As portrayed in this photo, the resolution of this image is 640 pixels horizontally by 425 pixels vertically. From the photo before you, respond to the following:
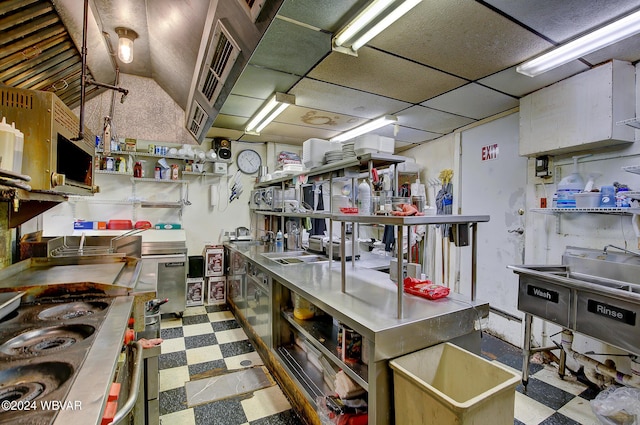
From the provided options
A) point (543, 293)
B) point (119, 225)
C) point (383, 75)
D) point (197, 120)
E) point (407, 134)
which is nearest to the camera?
point (543, 293)

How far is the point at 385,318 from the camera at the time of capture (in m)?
1.47

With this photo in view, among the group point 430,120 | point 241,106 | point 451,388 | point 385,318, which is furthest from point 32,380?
point 430,120

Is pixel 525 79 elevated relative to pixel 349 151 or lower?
elevated

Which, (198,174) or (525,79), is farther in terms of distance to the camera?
(198,174)

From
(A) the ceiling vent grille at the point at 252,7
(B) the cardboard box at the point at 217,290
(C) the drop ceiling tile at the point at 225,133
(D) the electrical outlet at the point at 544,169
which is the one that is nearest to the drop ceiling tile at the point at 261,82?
(A) the ceiling vent grille at the point at 252,7

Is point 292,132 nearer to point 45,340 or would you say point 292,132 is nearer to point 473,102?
point 473,102

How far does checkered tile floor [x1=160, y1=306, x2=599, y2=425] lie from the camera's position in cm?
206

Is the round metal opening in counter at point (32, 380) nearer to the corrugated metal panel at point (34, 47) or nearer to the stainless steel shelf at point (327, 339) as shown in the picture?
the stainless steel shelf at point (327, 339)

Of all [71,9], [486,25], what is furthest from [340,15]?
[71,9]

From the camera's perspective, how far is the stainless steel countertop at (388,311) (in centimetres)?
138

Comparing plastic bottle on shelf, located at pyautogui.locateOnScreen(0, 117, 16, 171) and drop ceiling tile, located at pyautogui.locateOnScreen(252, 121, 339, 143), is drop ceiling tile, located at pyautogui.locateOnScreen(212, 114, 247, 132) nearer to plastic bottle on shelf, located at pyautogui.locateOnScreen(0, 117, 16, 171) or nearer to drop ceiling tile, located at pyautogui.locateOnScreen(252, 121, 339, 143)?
drop ceiling tile, located at pyautogui.locateOnScreen(252, 121, 339, 143)

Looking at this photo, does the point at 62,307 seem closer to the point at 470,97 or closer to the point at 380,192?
the point at 380,192

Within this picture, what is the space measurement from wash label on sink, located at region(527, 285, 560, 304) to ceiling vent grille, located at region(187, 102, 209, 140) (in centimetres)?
356

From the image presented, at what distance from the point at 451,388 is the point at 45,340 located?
5.89ft
